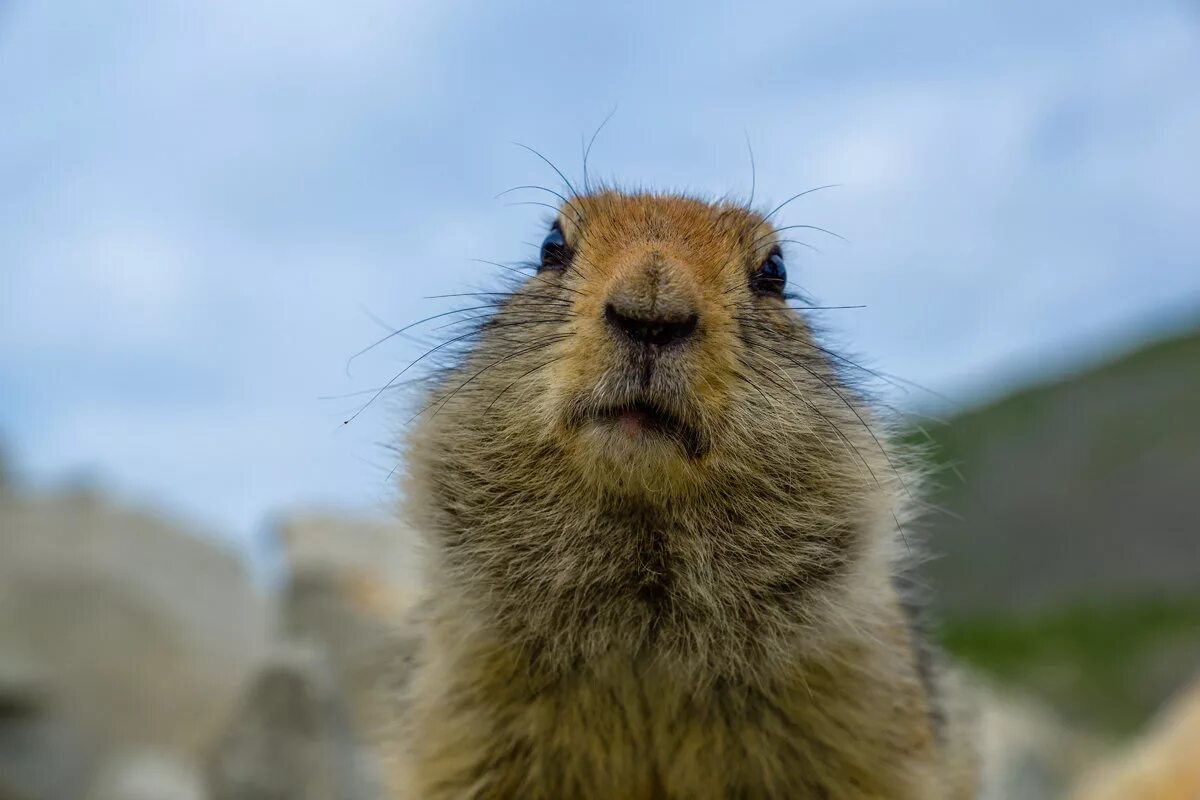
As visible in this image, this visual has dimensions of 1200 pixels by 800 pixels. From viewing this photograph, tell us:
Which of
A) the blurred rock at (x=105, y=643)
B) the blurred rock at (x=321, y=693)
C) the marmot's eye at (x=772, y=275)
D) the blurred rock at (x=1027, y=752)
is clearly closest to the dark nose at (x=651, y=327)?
the marmot's eye at (x=772, y=275)

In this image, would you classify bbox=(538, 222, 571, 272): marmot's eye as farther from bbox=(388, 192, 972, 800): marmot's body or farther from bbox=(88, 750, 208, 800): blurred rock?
bbox=(88, 750, 208, 800): blurred rock

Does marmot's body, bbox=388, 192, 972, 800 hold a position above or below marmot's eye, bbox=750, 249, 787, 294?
below

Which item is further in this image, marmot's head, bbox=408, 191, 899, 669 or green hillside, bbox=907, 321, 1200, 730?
green hillside, bbox=907, 321, 1200, 730

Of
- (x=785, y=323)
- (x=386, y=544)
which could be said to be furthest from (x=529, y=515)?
(x=386, y=544)

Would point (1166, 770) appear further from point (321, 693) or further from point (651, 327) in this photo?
point (321, 693)

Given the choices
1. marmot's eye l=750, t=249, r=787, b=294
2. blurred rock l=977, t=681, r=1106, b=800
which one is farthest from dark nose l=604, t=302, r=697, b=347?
blurred rock l=977, t=681, r=1106, b=800

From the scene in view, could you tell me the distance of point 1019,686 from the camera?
14.6 metres

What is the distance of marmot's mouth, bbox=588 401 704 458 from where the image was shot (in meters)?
2.74

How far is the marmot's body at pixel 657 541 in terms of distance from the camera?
284 centimetres

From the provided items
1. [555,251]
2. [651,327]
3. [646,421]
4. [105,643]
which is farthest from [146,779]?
[651,327]

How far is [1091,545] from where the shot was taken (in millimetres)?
16609

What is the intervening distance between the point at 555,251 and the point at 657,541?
114 cm

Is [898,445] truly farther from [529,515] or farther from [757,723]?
[529,515]

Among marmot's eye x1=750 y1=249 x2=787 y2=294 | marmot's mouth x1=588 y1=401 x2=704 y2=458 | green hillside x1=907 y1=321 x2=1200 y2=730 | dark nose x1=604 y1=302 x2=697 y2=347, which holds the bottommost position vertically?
marmot's mouth x1=588 y1=401 x2=704 y2=458
